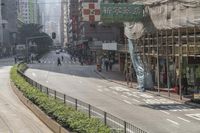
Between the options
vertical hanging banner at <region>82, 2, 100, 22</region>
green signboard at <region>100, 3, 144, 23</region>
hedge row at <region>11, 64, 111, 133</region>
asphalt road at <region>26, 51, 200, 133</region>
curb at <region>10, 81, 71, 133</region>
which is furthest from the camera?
vertical hanging banner at <region>82, 2, 100, 22</region>

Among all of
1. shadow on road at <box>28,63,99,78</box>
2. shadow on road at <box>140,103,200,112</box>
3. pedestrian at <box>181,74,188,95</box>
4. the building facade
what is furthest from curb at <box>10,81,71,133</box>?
the building facade

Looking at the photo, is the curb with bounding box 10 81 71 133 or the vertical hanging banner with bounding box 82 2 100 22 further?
the vertical hanging banner with bounding box 82 2 100 22

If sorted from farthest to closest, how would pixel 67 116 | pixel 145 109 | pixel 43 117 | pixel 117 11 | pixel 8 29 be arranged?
pixel 8 29
pixel 117 11
pixel 145 109
pixel 43 117
pixel 67 116

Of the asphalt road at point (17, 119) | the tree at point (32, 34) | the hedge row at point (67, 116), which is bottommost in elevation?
the asphalt road at point (17, 119)

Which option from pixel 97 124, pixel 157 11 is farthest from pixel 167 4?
pixel 97 124

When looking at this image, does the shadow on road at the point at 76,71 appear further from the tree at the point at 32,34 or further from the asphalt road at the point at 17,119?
the tree at the point at 32,34

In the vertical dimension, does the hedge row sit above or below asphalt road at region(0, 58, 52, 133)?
above

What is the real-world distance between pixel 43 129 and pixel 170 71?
1907 centimetres

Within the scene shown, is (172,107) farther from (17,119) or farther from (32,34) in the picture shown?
(32,34)

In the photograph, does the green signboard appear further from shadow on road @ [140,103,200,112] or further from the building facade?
the building facade

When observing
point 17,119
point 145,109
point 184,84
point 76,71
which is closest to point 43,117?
point 17,119

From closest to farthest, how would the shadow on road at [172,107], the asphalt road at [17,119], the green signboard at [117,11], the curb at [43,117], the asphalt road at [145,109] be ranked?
the curb at [43,117]
the asphalt road at [17,119]
the asphalt road at [145,109]
the shadow on road at [172,107]
the green signboard at [117,11]

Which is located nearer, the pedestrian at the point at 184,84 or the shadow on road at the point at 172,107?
the shadow on road at the point at 172,107

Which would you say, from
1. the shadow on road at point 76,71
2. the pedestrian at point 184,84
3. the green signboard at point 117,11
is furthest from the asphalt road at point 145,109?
the shadow on road at point 76,71
